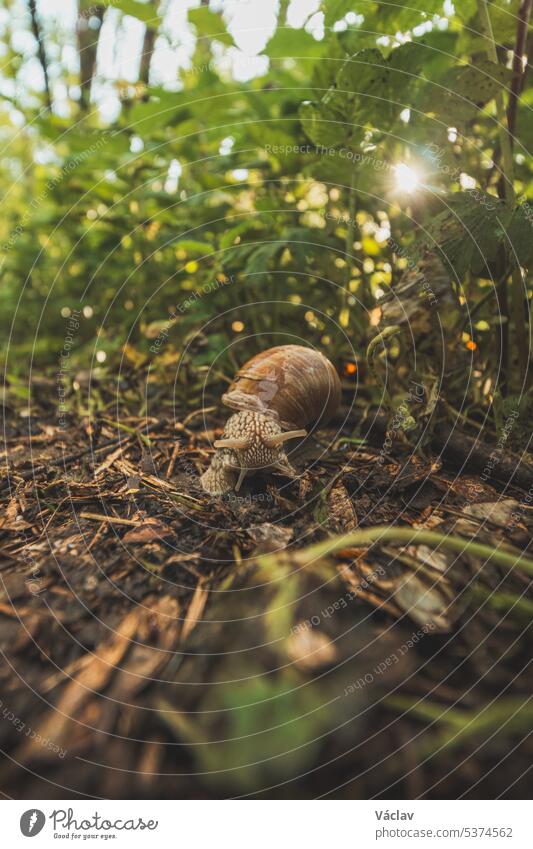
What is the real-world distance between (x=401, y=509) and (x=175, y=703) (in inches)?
37.7

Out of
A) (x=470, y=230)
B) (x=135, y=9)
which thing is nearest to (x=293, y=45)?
(x=135, y=9)

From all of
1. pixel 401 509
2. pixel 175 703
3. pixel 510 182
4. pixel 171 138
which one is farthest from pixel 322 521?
pixel 171 138

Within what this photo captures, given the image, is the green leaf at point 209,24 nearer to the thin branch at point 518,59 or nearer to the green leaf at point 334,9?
the green leaf at point 334,9

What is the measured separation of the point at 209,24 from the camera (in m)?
2.48

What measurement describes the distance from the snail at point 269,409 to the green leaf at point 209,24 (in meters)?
1.73

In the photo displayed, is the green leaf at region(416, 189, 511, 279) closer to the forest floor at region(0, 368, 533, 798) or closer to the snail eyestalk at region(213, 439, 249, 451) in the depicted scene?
the forest floor at region(0, 368, 533, 798)

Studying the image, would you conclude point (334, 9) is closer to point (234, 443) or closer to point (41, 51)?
point (234, 443)

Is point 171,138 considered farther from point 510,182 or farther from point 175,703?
point 175,703

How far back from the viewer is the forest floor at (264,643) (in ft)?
3.07

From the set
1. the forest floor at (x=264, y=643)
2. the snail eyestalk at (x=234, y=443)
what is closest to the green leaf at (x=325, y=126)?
the snail eyestalk at (x=234, y=443)

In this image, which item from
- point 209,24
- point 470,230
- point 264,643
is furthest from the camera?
point 209,24

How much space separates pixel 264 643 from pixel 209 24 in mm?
2877

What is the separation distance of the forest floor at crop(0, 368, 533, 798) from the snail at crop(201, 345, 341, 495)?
0.12 metres

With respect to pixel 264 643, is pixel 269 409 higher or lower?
higher
